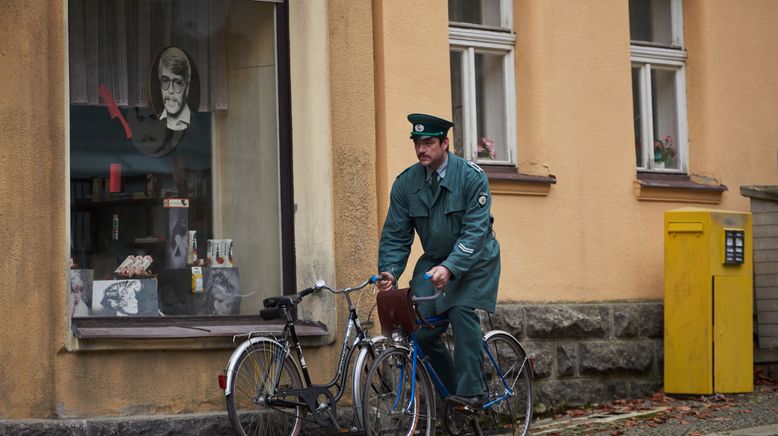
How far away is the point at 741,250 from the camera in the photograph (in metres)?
11.6

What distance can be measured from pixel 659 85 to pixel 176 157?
16.2 feet

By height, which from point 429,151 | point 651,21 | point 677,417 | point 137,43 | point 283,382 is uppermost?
point 651,21

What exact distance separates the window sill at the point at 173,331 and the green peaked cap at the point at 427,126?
5.11 feet

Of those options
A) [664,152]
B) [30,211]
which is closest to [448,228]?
[30,211]

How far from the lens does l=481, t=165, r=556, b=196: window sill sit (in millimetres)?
10797

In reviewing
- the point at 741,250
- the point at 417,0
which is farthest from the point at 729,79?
the point at 417,0

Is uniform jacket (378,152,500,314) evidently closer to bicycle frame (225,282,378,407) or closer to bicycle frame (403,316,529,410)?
bicycle frame (403,316,529,410)

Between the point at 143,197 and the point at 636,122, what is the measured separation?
15.8ft

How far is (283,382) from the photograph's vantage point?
28.7 feet

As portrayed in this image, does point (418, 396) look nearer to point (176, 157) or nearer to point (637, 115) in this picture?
point (176, 157)

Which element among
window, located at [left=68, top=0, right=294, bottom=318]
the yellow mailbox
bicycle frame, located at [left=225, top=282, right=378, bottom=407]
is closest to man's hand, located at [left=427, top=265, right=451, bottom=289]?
bicycle frame, located at [left=225, top=282, right=378, bottom=407]

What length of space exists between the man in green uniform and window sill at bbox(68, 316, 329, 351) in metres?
0.98

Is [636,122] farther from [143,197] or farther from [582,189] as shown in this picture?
[143,197]

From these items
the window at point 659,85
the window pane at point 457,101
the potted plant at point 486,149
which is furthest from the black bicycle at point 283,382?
the window at point 659,85
